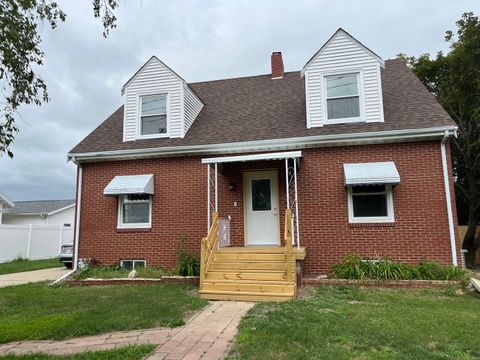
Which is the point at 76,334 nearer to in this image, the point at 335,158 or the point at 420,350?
the point at 420,350

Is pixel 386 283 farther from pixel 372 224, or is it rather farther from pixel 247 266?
pixel 247 266

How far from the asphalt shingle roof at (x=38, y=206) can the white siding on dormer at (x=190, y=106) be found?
20.0 meters

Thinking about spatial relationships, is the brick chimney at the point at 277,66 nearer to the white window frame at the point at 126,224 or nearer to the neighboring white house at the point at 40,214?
the white window frame at the point at 126,224

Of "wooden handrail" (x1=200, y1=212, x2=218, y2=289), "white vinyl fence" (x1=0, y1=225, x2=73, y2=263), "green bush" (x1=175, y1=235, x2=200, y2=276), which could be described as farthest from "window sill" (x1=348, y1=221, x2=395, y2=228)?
"white vinyl fence" (x1=0, y1=225, x2=73, y2=263)

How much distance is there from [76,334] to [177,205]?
226 inches

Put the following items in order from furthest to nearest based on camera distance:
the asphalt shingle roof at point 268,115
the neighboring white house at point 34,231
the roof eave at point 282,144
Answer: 1. the neighboring white house at point 34,231
2. the asphalt shingle roof at point 268,115
3. the roof eave at point 282,144

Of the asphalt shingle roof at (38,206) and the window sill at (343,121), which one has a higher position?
the window sill at (343,121)

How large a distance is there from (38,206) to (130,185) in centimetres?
2397

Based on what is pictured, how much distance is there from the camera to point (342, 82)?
10383 mm

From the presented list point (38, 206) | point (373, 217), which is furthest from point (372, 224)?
point (38, 206)

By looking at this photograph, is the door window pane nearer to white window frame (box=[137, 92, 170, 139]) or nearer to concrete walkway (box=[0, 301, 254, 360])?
white window frame (box=[137, 92, 170, 139])

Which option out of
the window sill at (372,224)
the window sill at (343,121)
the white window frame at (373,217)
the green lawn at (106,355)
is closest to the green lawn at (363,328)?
the green lawn at (106,355)

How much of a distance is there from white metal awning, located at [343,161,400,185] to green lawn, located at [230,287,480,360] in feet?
9.10

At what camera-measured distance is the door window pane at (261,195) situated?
414 inches
